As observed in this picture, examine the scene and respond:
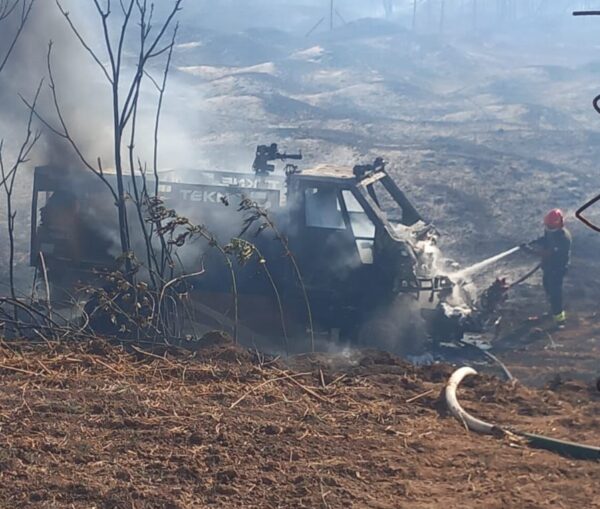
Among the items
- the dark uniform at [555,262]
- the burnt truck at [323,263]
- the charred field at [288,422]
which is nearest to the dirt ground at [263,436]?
the charred field at [288,422]

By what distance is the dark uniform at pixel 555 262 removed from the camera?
11.0 meters

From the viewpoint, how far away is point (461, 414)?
4.86 metres

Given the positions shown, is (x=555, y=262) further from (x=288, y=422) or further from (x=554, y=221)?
(x=288, y=422)

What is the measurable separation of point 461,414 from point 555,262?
6545 millimetres

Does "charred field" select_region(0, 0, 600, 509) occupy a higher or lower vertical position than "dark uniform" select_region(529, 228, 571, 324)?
lower

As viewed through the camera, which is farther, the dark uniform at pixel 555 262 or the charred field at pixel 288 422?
the dark uniform at pixel 555 262

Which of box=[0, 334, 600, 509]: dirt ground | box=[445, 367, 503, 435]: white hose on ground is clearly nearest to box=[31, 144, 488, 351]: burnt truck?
box=[0, 334, 600, 509]: dirt ground

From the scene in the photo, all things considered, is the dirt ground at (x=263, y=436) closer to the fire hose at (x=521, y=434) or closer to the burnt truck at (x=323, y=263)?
the fire hose at (x=521, y=434)

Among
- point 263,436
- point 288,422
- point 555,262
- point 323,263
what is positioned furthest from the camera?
point 555,262

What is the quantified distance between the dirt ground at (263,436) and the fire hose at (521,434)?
7cm

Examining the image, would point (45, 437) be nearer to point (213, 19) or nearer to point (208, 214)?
point (208, 214)

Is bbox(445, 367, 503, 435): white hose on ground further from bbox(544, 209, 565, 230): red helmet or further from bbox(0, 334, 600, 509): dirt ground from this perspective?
bbox(544, 209, 565, 230): red helmet

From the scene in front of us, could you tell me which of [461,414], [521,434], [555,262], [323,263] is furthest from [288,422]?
[555,262]

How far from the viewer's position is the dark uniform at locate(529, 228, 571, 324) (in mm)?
10961
